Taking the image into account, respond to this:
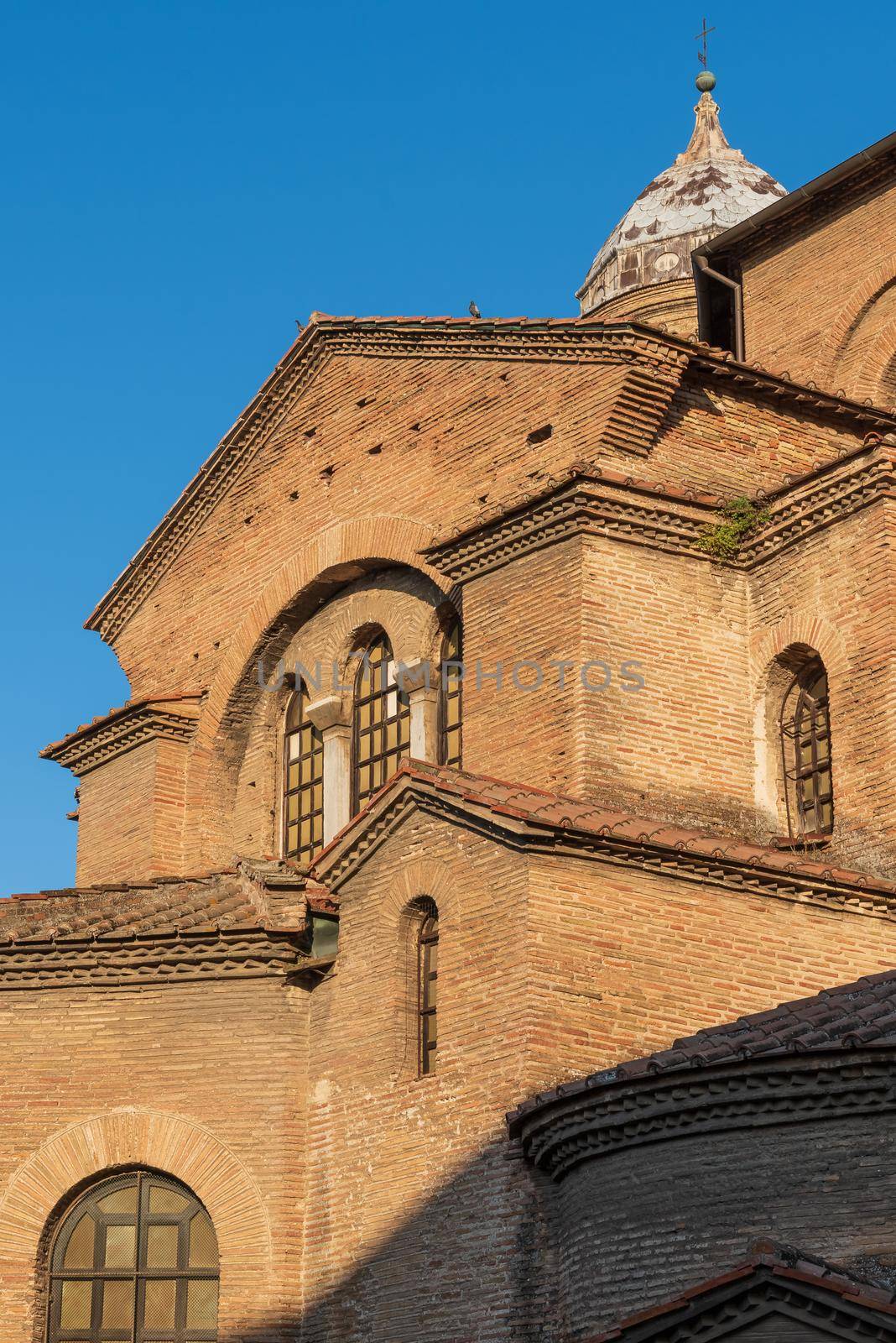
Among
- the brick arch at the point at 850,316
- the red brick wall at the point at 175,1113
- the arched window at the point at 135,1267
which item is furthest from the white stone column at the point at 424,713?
the brick arch at the point at 850,316

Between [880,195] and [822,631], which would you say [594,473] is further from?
[880,195]

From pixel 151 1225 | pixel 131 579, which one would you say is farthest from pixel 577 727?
pixel 131 579

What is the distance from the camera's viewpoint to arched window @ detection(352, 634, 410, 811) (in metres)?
16.6

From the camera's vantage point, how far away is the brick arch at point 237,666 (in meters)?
17.2

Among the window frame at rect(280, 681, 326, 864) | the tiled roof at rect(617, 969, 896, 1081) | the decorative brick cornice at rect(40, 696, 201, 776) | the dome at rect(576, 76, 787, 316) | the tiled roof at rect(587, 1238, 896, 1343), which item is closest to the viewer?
the tiled roof at rect(587, 1238, 896, 1343)

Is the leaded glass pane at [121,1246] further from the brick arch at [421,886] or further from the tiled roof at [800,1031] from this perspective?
the tiled roof at [800,1031]

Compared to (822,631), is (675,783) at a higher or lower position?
lower

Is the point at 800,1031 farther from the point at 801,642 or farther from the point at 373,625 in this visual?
the point at 373,625

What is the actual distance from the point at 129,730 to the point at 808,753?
22.3ft

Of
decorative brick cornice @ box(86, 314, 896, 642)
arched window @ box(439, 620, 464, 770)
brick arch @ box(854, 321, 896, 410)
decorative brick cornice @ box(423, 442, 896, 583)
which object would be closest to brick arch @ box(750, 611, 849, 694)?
decorative brick cornice @ box(423, 442, 896, 583)

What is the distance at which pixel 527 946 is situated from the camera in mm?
12219

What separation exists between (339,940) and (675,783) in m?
2.55

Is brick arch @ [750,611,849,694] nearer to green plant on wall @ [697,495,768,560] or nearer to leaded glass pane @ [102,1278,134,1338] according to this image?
green plant on wall @ [697,495,768,560]

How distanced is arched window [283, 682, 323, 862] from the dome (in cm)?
910
